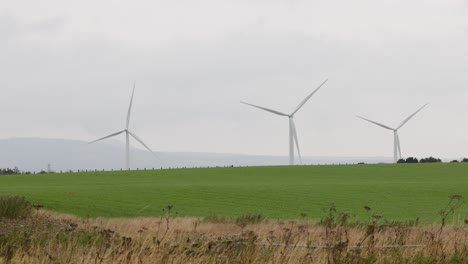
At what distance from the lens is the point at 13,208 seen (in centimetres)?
2803

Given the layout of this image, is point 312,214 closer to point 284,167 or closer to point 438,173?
point 438,173

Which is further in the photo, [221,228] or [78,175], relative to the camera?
[78,175]

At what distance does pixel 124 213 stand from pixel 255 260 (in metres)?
24.3

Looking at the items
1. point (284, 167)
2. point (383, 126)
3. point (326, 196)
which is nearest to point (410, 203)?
point (326, 196)

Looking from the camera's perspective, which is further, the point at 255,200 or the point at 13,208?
the point at 255,200

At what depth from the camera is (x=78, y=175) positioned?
75.0 metres

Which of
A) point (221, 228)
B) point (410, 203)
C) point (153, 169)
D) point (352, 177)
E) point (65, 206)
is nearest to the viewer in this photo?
point (221, 228)

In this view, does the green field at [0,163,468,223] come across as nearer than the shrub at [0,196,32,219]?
No

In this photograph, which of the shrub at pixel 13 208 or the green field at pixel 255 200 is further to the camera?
the green field at pixel 255 200

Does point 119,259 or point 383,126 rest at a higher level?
point 383,126

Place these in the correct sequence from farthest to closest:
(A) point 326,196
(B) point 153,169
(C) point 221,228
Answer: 1. (B) point 153,169
2. (A) point 326,196
3. (C) point 221,228

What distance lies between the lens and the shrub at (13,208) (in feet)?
89.7

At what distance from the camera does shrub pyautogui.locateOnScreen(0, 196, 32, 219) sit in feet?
89.7

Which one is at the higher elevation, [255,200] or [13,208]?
[13,208]
